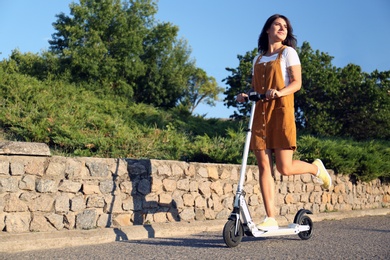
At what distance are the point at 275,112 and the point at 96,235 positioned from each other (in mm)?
2395

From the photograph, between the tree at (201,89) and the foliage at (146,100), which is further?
the tree at (201,89)

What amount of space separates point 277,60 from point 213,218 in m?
3.26

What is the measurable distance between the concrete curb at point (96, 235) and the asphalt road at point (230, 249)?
0.61ft

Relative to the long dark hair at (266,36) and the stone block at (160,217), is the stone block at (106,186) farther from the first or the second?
the long dark hair at (266,36)

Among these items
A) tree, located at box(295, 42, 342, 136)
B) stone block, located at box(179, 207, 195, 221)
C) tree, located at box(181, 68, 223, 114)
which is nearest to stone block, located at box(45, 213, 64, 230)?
stone block, located at box(179, 207, 195, 221)

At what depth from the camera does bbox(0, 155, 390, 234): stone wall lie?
5.96m

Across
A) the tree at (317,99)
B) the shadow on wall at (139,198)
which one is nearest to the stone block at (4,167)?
the shadow on wall at (139,198)

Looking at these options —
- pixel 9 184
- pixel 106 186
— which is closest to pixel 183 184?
pixel 106 186

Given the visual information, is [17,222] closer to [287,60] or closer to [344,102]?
[287,60]

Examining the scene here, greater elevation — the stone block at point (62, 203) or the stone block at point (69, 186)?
the stone block at point (69, 186)

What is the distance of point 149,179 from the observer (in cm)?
727

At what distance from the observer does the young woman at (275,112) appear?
551cm

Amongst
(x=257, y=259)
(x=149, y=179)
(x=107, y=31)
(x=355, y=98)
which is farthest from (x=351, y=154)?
(x=107, y=31)

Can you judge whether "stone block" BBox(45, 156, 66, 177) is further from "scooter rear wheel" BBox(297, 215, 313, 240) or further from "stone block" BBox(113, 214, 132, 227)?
"scooter rear wheel" BBox(297, 215, 313, 240)
